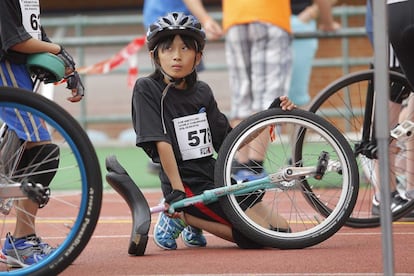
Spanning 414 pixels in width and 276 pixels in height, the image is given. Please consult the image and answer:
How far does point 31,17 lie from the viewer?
20.3 feet

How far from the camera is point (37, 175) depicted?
5988 millimetres

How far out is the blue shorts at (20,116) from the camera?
5688 mm

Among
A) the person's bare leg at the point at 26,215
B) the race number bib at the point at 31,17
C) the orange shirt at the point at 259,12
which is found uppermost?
the race number bib at the point at 31,17

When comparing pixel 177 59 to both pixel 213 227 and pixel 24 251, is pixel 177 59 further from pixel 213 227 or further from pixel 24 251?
pixel 24 251

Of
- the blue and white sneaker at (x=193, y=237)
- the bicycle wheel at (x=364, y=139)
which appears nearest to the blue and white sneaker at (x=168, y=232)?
the blue and white sneaker at (x=193, y=237)

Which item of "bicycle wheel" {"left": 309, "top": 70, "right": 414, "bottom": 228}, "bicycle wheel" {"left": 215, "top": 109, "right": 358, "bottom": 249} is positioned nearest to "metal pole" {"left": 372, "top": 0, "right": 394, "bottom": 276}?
"bicycle wheel" {"left": 215, "top": 109, "right": 358, "bottom": 249}

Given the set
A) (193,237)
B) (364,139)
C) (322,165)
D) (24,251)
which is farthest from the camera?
(364,139)

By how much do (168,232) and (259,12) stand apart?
3.35 meters

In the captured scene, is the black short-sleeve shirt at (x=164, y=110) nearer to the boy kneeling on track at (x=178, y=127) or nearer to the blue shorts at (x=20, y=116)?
the boy kneeling on track at (x=178, y=127)

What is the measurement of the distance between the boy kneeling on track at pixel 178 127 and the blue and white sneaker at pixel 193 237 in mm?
34

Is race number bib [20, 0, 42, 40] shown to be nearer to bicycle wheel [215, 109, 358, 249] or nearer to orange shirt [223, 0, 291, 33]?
bicycle wheel [215, 109, 358, 249]

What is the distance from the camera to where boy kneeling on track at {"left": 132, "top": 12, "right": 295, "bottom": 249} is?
6.57m

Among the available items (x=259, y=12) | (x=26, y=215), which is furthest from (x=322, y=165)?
(x=259, y=12)

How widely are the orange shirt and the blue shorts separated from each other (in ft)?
12.3
